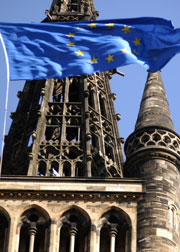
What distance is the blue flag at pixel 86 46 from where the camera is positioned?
53.5 metres

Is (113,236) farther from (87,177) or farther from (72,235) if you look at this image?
(87,177)

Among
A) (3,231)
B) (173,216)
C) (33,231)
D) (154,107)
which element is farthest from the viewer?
(154,107)

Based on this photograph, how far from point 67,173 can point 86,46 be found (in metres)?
5.26

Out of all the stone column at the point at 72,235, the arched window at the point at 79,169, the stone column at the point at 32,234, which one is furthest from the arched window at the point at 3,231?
the arched window at the point at 79,169

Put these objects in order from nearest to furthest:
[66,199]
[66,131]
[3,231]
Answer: [3,231], [66,199], [66,131]

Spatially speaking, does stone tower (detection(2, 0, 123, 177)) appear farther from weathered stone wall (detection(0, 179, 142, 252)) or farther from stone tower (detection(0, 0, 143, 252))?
weathered stone wall (detection(0, 179, 142, 252))

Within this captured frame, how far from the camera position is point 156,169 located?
54.9 meters

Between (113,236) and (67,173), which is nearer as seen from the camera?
(113,236)

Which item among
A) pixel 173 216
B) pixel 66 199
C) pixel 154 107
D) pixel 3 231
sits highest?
pixel 154 107

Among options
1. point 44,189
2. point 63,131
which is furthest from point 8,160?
point 44,189

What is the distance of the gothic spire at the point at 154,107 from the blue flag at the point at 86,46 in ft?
10.5

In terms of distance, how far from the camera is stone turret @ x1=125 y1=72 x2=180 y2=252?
52.7 metres

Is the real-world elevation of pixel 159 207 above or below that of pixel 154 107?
below

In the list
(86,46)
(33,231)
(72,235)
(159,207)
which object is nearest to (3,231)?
(33,231)
